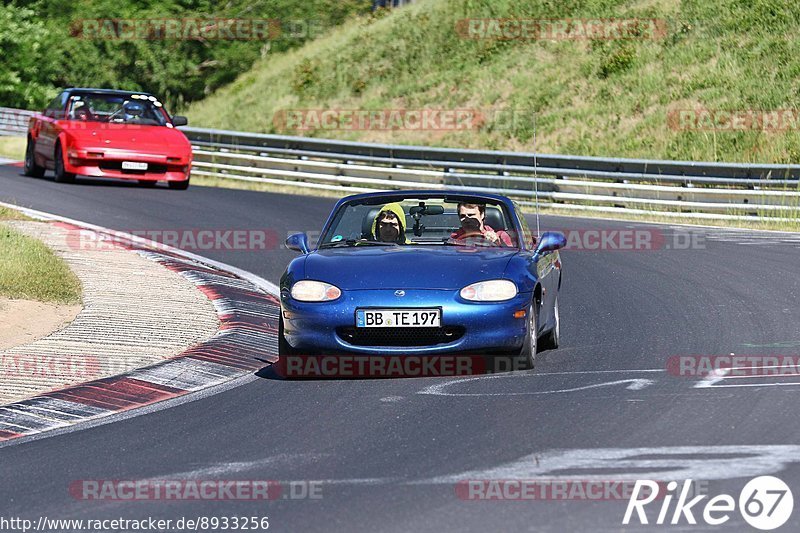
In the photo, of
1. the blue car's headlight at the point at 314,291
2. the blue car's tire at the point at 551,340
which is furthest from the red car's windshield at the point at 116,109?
the blue car's headlight at the point at 314,291

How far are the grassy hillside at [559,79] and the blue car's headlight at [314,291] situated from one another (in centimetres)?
→ 2376

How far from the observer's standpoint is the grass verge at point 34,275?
12.3 m

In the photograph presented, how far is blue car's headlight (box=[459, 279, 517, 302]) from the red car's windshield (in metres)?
15.5

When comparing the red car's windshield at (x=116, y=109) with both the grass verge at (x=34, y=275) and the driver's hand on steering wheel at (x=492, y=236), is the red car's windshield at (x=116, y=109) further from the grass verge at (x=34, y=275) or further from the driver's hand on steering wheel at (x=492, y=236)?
the driver's hand on steering wheel at (x=492, y=236)

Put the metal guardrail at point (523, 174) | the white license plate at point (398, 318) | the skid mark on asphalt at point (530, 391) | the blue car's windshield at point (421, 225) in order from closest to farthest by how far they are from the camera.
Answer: the skid mark on asphalt at point (530, 391) → the white license plate at point (398, 318) → the blue car's windshield at point (421, 225) → the metal guardrail at point (523, 174)

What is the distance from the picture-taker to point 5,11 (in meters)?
49.9

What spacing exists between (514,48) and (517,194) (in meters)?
19.7

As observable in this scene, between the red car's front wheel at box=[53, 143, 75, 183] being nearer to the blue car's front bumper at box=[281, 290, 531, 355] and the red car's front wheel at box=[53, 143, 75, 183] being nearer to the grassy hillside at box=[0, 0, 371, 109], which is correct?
the blue car's front bumper at box=[281, 290, 531, 355]

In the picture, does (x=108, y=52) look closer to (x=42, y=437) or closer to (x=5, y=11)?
(x=5, y=11)

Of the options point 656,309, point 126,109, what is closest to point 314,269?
point 656,309

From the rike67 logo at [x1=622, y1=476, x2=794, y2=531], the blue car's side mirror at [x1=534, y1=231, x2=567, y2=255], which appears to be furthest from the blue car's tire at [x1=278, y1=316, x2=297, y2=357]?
the rike67 logo at [x1=622, y1=476, x2=794, y2=531]

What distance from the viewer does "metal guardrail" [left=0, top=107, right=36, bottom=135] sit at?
40.6m

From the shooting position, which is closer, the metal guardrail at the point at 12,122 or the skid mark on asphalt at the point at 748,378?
the skid mark on asphalt at the point at 748,378

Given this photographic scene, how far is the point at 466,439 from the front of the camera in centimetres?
716
